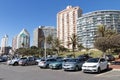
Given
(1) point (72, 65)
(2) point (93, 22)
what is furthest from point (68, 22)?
(1) point (72, 65)

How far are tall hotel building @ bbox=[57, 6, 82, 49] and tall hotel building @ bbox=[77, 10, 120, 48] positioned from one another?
6468mm

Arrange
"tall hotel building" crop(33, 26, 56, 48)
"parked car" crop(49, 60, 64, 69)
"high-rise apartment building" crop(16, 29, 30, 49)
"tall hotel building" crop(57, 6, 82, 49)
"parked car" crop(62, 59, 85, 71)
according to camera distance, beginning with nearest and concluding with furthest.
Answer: "parked car" crop(62, 59, 85, 71) → "parked car" crop(49, 60, 64, 69) → "tall hotel building" crop(33, 26, 56, 48) → "tall hotel building" crop(57, 6, 82, 49) → "high-rise apartment building" crop(16, 29, 30, 49)

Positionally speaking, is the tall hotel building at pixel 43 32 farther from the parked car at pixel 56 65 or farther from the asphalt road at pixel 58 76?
the asphalt road at pixel 58 76

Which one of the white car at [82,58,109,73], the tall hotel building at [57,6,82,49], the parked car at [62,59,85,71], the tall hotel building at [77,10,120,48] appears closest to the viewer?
the white car at [82,58,109,73]

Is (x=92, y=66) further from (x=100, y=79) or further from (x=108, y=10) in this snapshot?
(x=108, y=10)

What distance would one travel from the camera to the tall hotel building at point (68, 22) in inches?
5335

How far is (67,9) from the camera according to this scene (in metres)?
141

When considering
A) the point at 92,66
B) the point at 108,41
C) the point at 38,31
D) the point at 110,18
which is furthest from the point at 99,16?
the point at 92,66

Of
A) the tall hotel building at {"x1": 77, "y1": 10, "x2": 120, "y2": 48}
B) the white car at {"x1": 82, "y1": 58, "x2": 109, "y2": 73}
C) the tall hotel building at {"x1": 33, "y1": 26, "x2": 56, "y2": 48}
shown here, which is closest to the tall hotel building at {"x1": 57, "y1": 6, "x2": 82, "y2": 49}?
the tall hotel building at {"x1": 77, "y1": 10, "x2": 120, "y2": 48}

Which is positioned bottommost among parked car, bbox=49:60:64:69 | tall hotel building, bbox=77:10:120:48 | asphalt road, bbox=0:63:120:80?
asphalt road, bbox=0:63:120:80

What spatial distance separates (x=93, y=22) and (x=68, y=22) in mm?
19031

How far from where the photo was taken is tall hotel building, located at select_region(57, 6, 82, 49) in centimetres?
13550

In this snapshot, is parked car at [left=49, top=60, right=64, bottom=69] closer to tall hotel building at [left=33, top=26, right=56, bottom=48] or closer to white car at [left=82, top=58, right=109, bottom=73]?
white car at [left=82, top=58, right=109, bottom=73]

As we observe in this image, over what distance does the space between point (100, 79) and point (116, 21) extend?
363 ft
